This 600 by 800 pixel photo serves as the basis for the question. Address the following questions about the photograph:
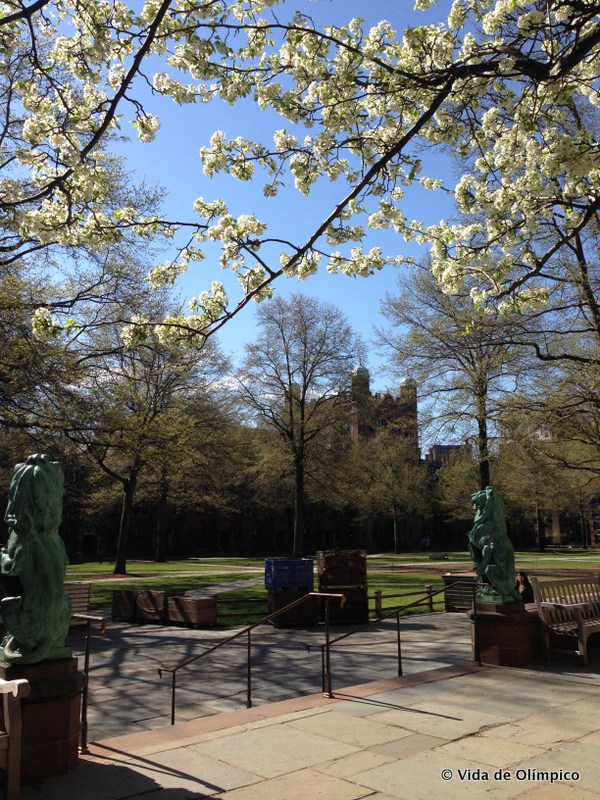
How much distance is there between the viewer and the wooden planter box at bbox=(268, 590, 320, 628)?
14.0 m

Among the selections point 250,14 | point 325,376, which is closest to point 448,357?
point 325,376

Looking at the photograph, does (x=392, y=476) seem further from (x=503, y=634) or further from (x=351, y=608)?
(x=503, y=634)

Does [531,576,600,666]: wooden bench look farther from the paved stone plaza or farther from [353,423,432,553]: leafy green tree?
[353,423,432,553]: leafy green tree

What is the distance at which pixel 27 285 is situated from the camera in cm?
1619

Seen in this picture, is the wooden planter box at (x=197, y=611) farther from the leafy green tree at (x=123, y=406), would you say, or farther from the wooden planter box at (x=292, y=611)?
the leafy green tree at (x=123, y=406)

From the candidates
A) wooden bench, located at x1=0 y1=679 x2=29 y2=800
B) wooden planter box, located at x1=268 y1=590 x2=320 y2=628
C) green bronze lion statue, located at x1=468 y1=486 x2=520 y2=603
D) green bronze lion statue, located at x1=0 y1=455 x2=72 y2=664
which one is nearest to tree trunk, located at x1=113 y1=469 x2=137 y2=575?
wooden planter box, located at x1=268 y1=590 x2=320 y2=628

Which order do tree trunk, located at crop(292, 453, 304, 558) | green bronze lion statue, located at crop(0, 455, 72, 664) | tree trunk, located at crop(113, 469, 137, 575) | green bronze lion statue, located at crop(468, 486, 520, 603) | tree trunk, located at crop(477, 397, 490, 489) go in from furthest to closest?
tree trunk, located at crop(292, 453, 304, 558) < tree trunk, located at crop(113, 469, 137, 575) < tree trunk, located at crop(477, 397, 490, 489) < green bronze lion statue, located at crop(468, 486, 520, 603) < green bronze lion statue, located at crop(0, 455, 72, 664)

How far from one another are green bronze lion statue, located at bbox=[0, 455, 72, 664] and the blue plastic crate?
30.0ft

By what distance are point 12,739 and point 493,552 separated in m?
6.46

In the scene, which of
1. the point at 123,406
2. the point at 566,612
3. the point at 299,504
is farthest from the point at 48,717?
the point at 299,504

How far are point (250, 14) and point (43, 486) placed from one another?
16.4 feet

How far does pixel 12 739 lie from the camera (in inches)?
170

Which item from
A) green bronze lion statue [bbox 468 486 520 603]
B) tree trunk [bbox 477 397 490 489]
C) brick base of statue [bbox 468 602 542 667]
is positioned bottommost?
brick base of statue [bbox 468 602 542 667]

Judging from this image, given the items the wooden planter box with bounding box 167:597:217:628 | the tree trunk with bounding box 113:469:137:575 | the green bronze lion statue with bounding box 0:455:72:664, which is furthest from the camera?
the tree trunk with bounding box 113:469:137:575
